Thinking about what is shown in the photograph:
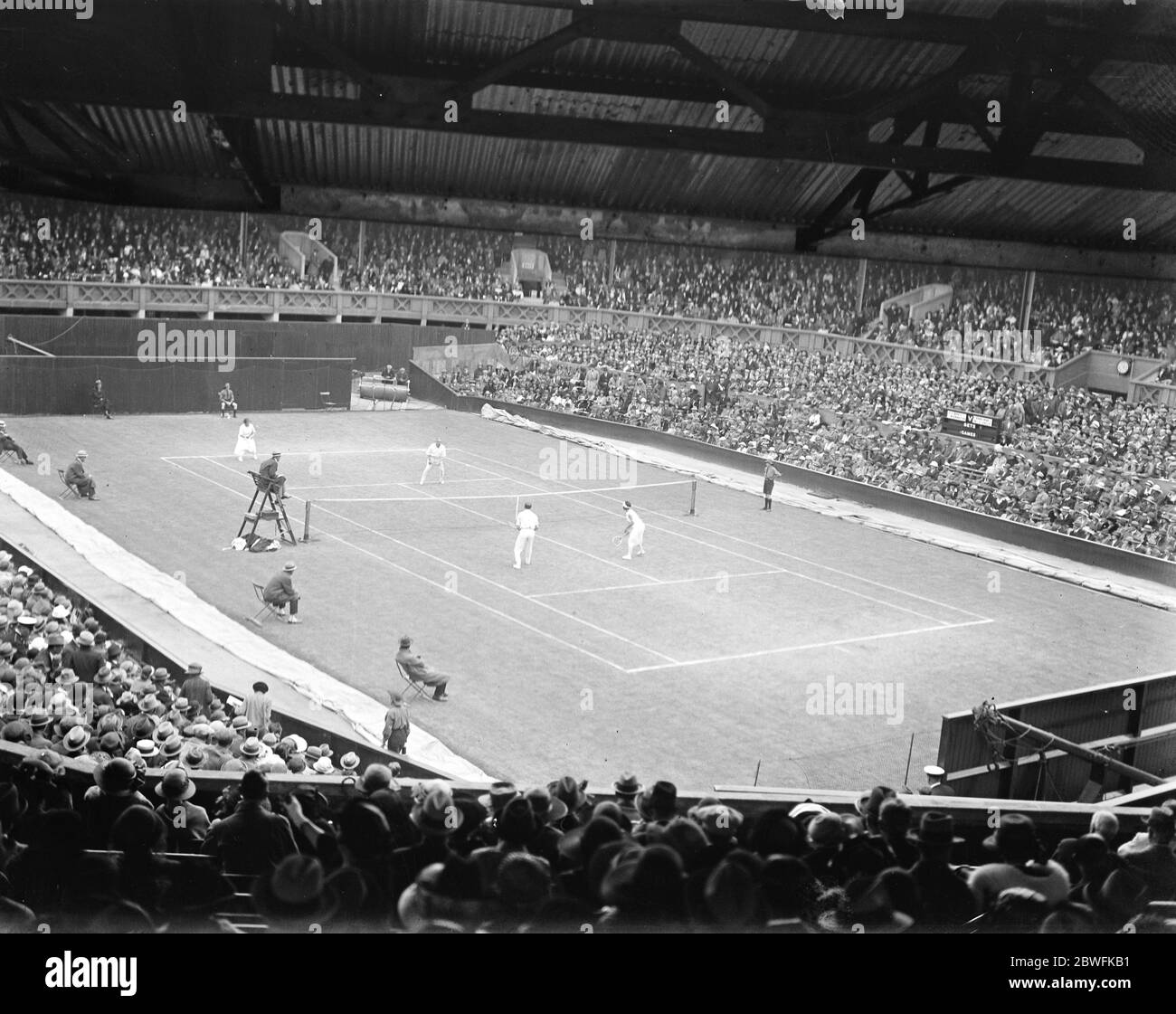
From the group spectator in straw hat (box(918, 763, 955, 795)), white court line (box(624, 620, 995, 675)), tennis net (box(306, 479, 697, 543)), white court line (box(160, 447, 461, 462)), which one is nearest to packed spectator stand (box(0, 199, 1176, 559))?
tennis net (box(306, 479, 697, 543))

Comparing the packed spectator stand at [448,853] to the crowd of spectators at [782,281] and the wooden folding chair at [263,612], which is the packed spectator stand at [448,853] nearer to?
the wooden folding chair at [263,612]

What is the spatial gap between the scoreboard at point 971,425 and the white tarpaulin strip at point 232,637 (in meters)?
23.2

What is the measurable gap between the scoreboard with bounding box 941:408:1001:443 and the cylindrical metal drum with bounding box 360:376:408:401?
20.5 metres

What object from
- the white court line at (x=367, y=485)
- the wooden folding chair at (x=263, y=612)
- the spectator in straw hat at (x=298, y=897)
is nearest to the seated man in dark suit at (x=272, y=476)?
the wooden folding chair at (x=263, y=612)

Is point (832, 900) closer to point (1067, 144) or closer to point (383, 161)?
point (1067, 144)

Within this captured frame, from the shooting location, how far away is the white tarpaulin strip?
16578mm

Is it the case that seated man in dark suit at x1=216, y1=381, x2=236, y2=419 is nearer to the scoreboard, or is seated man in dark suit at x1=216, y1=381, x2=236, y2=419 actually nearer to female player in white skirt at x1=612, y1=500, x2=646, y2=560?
female player in white skirt at x1=612, y1=500, x2=646, y2=560

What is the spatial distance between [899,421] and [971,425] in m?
2.97

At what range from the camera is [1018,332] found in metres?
40.1

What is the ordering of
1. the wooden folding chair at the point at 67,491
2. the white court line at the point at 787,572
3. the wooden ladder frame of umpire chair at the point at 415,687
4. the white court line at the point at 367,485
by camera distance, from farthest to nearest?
the white court line at the point at 367,485 → the wooden folding chair at the point at 67,491 → the white court line at the point at 787,572 → the wooden ladder frame of umpire chair at the point at 415,687

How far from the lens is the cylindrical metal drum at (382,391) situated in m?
48.6

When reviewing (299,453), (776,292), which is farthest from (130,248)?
(776,292)

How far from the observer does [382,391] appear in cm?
4866

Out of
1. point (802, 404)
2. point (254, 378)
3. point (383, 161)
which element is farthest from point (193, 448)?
point (802, 404)
